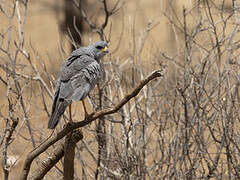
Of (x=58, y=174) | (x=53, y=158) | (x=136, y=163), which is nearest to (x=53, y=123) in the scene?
(x=53, y=158)

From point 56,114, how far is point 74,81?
0.46 meters

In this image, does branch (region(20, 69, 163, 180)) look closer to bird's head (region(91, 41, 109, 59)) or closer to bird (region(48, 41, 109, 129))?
bird (region(48, 41, 109, 129))

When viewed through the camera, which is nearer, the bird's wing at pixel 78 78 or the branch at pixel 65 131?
the branch at pixel 65 131

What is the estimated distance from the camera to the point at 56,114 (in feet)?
10.7

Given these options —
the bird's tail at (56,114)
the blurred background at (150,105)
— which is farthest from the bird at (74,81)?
the blurred background at (150,105)

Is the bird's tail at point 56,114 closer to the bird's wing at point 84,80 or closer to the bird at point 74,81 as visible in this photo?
the bird at point 74,81

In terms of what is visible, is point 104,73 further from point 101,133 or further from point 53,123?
point 53,123

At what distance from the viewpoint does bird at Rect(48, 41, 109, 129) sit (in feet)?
11.0

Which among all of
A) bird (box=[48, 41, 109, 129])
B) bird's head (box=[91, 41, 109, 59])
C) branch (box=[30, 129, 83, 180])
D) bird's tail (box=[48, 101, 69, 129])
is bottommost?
branch (box=[30, 129, 83, 180])

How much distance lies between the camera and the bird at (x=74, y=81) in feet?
11.0

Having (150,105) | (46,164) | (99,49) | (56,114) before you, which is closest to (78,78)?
(56,114)

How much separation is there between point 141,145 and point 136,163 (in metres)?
0.57

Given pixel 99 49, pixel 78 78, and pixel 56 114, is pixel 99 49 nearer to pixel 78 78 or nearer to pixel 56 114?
pixel 78 78

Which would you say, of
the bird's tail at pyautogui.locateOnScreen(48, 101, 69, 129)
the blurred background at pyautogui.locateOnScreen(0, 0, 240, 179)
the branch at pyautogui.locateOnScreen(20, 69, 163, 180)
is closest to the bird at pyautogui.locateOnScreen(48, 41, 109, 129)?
the bird's tail at pyautogui.locateOnScreen(48, 101, 69, 129)
